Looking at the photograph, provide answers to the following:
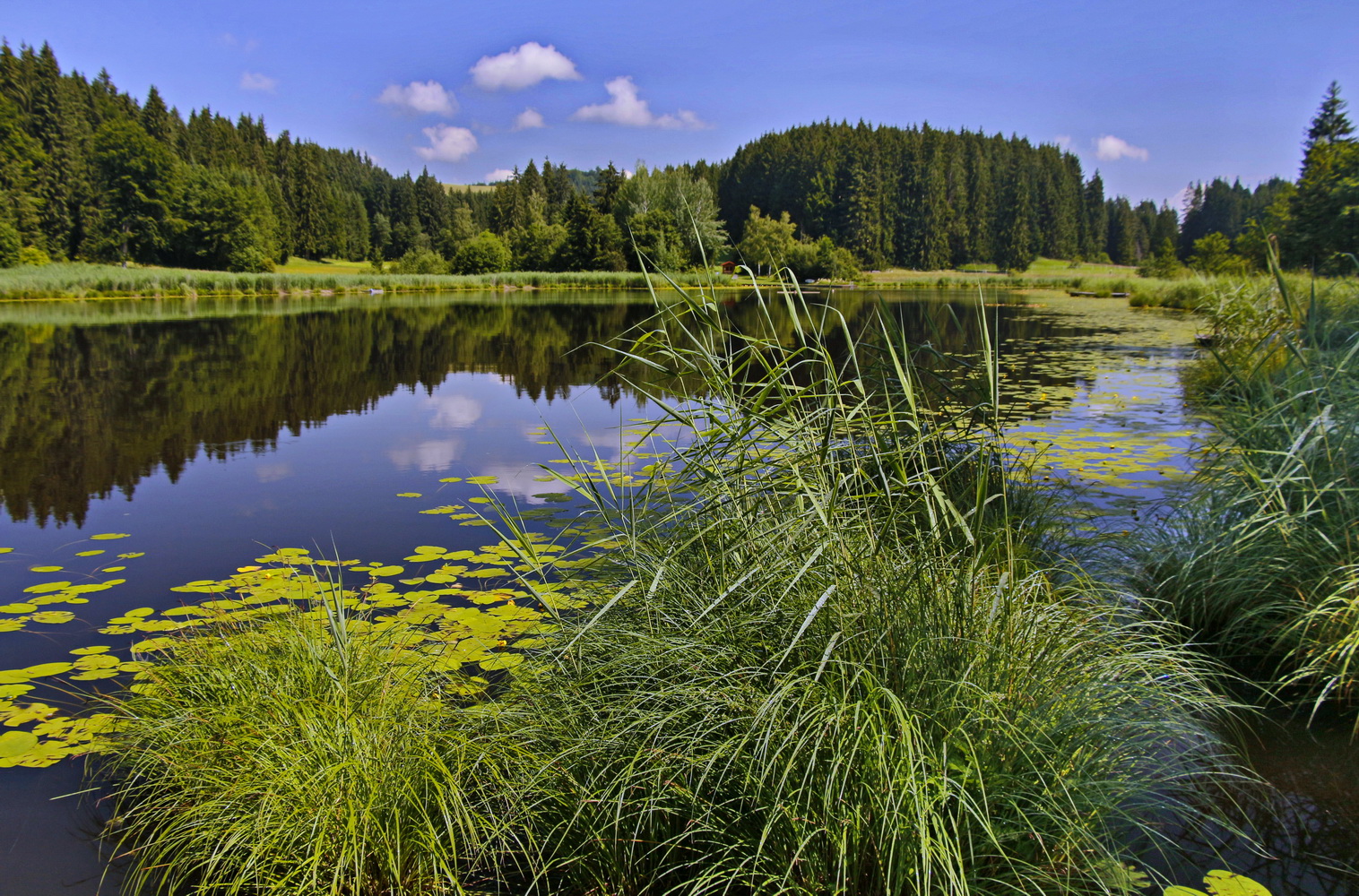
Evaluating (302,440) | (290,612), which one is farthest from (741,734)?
(302,440)

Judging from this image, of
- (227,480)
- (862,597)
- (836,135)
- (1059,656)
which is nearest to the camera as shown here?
(862,597)

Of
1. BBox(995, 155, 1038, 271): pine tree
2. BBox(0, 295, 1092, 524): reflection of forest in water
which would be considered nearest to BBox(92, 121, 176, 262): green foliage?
BBox(0, 295, 1092, 524): reflection of forest in water

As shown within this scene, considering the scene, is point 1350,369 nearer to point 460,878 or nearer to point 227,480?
point 460,878

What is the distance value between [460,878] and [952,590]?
5.35ft

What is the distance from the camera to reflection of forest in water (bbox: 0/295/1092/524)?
800cm

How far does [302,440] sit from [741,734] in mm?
8641

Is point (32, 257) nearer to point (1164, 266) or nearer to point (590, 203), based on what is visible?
point (590, 203)

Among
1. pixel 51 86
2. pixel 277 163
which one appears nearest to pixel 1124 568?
pixel 51 86

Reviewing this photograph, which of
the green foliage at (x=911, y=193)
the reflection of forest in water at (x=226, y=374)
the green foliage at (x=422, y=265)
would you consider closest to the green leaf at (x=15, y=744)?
the reflection of forest in water at (x=226, y=374)

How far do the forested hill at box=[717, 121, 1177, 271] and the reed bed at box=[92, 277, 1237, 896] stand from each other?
A: 8071 cm

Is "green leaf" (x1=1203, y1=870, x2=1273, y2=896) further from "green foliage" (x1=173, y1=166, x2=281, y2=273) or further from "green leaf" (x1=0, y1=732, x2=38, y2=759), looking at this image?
"green foliage" (x1=173, y1=166, x2=281, y2=273)

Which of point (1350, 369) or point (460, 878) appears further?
point (1350, 369)

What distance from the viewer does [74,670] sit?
3695mm

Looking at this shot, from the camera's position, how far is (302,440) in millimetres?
9367
